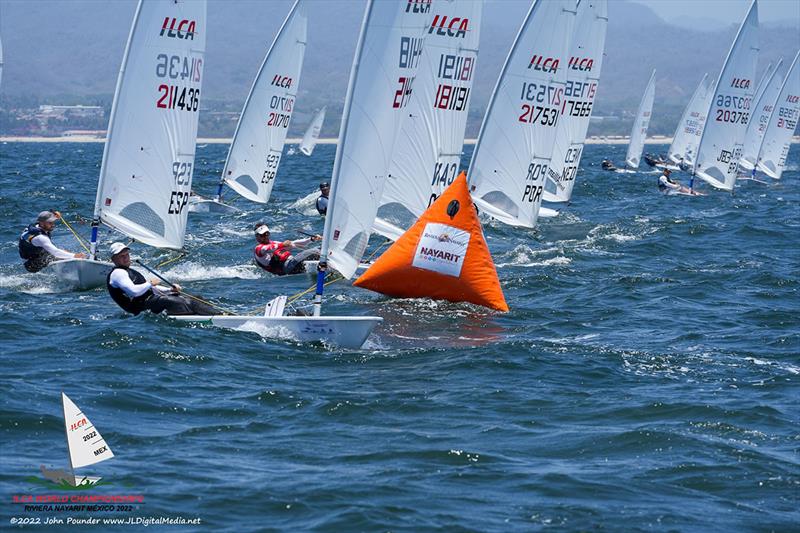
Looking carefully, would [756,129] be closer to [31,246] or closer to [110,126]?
[110,126]

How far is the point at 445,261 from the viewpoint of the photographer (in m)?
16.7

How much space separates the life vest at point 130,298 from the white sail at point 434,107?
5.24m

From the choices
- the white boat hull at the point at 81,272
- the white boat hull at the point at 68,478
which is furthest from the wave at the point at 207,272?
the white boat hull at the point at 68,478

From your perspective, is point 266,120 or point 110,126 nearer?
point 110,126

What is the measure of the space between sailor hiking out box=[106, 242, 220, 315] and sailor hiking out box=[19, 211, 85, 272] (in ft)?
10.6

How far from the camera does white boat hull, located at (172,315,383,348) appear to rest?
1352 cm

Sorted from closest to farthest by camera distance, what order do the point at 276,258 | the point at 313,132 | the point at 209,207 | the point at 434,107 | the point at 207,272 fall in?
the point at 434,107 < the point at 276,258 < the point at 207,272 < the point at 209,207 < the point at 313,132

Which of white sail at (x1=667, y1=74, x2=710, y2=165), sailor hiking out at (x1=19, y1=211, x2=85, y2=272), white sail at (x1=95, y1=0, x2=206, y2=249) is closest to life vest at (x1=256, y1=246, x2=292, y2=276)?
white sail at (x1=95, y1=0, x2=206, y2=249)

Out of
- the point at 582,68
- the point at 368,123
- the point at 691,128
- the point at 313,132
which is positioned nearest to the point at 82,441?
the point at 368,123

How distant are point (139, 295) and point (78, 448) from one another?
572cm

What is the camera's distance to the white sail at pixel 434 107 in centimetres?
1919

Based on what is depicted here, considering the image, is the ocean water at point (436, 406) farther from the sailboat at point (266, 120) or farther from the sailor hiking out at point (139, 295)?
the sailboat at point (266, 120)

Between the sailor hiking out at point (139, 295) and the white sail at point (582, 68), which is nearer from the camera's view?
the sailor hiking out at point (139, 295)

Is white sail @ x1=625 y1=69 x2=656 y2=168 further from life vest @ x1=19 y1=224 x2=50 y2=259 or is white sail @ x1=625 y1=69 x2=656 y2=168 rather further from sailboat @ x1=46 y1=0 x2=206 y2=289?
life vest @ x1=19 y1=224 x2=50 y2=259
